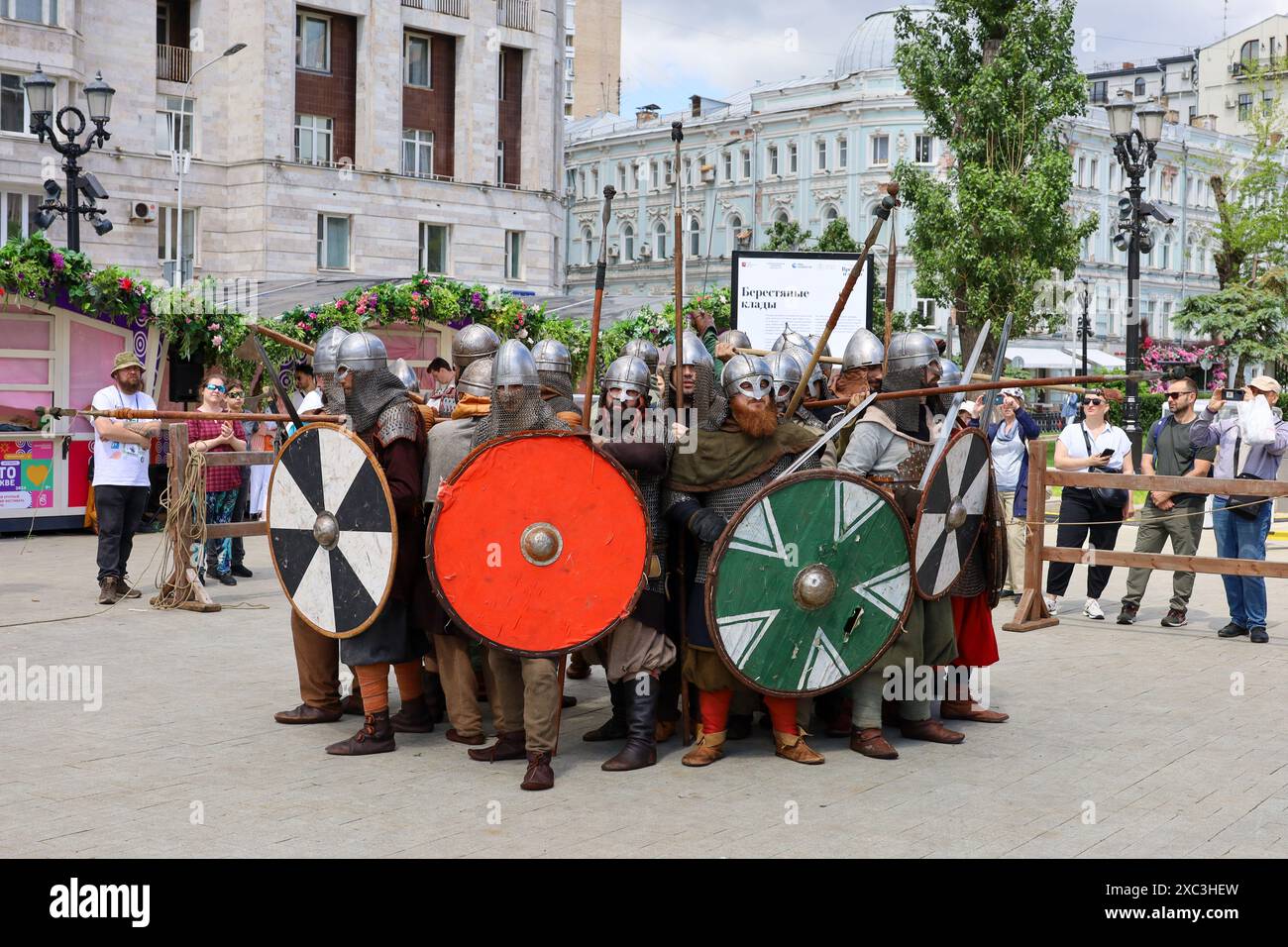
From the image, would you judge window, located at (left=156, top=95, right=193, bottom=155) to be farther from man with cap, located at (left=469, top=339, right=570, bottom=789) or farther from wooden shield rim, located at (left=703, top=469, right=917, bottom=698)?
wooden shield rim, located at (left=703, top=469, right=917, bottom=698)

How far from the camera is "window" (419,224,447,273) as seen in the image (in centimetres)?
3812

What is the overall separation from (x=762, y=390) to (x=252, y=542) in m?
9.77

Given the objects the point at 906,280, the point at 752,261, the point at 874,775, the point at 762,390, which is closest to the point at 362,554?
the point at 762,390

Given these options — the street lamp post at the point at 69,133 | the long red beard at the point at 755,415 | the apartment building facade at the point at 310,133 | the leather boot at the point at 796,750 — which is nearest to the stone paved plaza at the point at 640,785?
the leather boot at the point at 796,750

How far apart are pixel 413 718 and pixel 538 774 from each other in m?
1.17

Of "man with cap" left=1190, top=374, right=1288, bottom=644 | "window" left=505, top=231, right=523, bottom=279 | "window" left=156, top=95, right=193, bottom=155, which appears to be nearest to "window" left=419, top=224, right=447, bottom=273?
"window" left=505, top=231, right=523, bottom=279

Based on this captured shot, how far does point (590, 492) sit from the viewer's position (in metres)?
5.63

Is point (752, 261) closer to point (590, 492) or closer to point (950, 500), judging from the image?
point (950, 500)

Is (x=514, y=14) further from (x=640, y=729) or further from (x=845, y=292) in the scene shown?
(x=640, y=729)

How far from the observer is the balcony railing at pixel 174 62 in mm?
34531

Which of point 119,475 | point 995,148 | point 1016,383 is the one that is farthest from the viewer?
point 995,148

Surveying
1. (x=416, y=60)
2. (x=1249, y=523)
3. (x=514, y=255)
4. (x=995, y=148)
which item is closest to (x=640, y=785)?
(x=1249, y=523)

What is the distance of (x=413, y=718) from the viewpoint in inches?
260

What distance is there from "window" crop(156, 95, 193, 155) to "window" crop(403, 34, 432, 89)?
18.6ft
